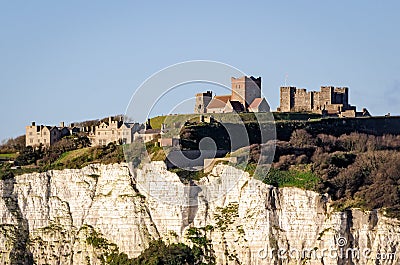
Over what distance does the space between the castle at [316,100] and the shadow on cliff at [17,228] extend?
18221mm

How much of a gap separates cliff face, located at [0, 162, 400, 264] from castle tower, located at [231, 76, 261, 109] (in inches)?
474

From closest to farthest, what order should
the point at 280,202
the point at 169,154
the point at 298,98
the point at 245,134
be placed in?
the point at 280,202, the point at 169,154, the point at 245,134, the point at 298,98

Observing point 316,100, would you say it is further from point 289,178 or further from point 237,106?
point 289,178

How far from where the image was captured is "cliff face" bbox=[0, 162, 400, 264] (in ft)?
193

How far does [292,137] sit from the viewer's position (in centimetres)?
6869

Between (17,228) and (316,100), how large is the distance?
2039cm

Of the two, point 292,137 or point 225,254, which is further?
point 292,137

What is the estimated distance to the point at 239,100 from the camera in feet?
250

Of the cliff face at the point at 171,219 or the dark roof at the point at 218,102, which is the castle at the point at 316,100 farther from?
Answer: the cliff face at the point at 171,219

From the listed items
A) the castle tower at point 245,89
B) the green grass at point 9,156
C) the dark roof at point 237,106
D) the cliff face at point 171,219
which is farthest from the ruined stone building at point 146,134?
the green grass at point 9,156

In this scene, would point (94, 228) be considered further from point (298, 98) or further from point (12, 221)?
point (298, 98)

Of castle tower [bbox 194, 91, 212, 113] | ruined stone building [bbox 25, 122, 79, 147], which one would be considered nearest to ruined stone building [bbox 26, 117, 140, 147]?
ruined stone building [bbox 25, 122, 79, 147]

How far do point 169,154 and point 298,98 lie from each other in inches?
660

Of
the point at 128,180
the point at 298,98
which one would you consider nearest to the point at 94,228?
the point at 128,180
